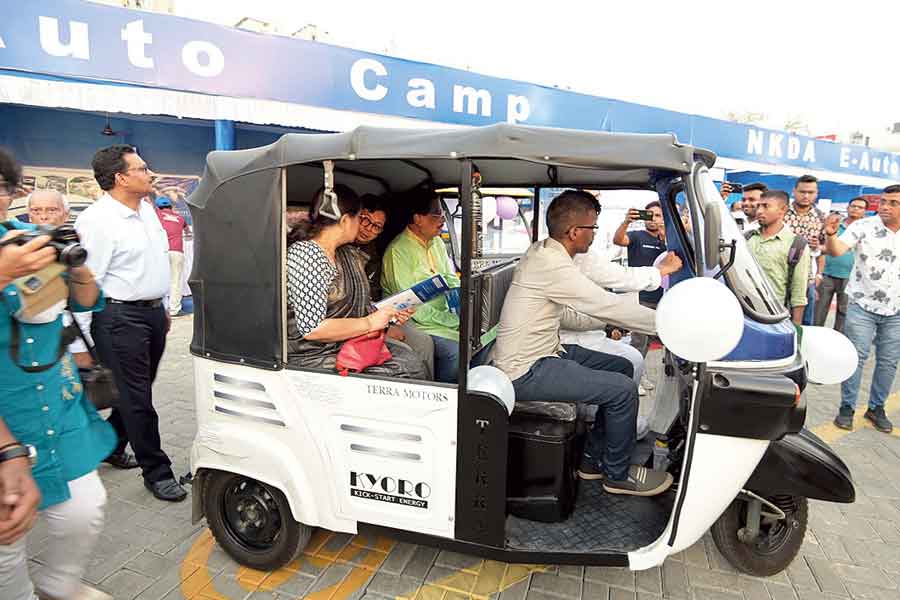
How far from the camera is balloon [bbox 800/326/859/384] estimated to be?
284cm

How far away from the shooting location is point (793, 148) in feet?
42.6

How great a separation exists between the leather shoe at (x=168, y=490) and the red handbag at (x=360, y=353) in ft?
5.87

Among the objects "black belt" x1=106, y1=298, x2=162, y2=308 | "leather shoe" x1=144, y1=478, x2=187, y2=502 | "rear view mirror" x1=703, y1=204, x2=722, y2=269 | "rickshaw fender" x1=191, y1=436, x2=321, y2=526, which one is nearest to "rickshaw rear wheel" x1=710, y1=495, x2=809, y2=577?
"rear view mirror" x1=703, y1=204, x2=722, y2=269

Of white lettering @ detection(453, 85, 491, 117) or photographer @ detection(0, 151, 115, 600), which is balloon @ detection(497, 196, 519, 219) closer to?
photographer @ detection(0, 151, 115, 600)

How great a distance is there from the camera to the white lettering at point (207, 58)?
648 centimetres

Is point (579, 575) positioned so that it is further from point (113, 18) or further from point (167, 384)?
point (113, 18)

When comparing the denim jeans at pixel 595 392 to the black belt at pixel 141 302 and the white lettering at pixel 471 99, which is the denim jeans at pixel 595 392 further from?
the white lettering at pixel 471 99

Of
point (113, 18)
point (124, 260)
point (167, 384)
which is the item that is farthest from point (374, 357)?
point (113, 18)

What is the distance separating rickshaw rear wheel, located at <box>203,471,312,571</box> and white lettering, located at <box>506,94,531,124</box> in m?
7.34

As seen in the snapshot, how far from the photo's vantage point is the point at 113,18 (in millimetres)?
6086

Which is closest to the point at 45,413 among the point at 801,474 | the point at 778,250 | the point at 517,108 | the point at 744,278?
the point at 744,278

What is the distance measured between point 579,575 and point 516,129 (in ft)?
7.24

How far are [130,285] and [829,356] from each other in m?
Answer: 3.98

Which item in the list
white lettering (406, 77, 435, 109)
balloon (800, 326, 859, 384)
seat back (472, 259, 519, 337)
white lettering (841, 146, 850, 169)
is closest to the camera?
balloon (800, 326, 859, 384)
